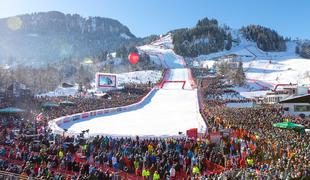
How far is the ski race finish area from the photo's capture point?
98.5 feet

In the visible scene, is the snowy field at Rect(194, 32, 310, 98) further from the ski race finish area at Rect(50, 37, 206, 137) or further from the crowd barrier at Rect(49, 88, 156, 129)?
the crowd barrier at Rect(49, 88, 156, 129)

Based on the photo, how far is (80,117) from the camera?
1486 inches

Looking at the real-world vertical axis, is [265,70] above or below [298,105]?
above

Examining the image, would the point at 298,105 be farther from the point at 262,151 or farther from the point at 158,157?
the point at 158,157

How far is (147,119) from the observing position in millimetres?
38812

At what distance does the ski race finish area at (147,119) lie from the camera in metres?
30.0

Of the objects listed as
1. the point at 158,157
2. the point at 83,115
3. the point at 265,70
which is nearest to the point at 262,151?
the point at 158,157

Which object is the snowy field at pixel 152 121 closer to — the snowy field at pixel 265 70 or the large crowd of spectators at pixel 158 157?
the large crowd of spectators at pixel 158 157

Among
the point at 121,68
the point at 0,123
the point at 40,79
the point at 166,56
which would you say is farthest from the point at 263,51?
the point at 0,123

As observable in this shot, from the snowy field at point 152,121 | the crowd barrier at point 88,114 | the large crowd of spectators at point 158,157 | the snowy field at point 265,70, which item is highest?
the snowy field at point 265,70

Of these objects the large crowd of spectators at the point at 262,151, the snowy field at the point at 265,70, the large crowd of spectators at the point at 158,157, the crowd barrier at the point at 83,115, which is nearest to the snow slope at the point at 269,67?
the snowy field at the point at 265,70

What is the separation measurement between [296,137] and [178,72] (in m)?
101

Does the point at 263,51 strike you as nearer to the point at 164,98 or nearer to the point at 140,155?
the point at 164,98

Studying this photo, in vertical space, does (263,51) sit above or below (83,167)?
above
